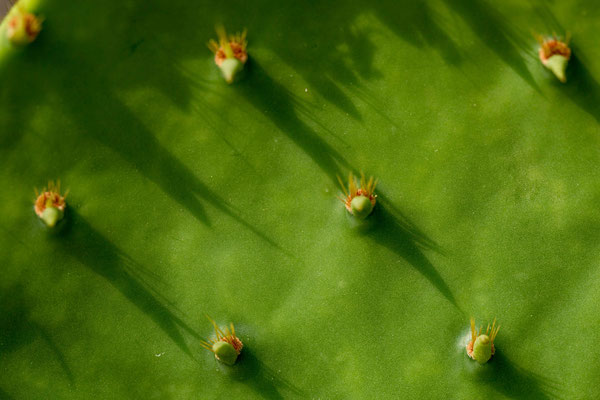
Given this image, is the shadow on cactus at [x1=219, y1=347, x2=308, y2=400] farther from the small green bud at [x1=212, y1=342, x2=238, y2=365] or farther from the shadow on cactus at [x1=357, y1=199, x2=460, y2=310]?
the shadow on cactus at [x1=357, y1=199, x2=460, y2=310]

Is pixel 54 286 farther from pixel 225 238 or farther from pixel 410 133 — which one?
Result: pixel 410 133

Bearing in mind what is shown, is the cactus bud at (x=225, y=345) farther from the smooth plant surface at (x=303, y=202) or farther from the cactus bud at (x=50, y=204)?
the cactus bud at (x=50, y=204)

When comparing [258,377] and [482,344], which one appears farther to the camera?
[258,377]

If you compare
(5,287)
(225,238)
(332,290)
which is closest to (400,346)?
(332,290)

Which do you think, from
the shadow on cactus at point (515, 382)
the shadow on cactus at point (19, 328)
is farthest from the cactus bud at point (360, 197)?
the shadow on cactus at point (19, 328)

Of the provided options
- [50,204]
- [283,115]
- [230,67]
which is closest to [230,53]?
[230,67]

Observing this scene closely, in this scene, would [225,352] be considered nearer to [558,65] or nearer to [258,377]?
[258,377]
